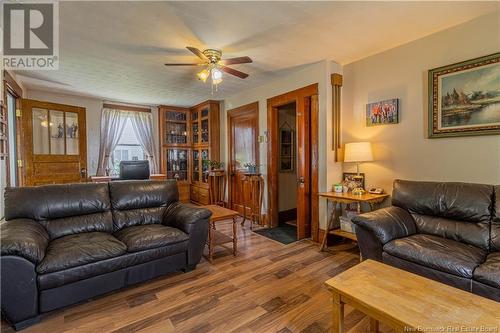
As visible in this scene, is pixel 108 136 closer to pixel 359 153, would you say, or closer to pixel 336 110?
pixel 336 110

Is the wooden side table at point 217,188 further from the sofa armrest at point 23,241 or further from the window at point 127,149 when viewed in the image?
the sofa armrest at point 23,241

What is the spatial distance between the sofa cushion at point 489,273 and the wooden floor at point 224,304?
2.52 ft

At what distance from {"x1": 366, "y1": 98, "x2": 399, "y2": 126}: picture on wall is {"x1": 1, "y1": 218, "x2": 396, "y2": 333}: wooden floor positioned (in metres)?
1.82

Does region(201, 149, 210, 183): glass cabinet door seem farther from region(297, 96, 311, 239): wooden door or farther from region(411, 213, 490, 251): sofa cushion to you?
region(411, 213, 490, 251): sofa cushion

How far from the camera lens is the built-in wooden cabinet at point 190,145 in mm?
5562

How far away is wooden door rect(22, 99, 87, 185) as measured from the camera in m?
4.00

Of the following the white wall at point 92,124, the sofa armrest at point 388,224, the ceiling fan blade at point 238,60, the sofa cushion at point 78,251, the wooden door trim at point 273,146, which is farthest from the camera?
the white wall at point 92,124

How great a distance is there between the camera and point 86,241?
2.24 meters

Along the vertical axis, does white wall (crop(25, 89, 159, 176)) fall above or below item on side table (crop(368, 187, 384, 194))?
above

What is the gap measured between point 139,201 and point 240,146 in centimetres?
254

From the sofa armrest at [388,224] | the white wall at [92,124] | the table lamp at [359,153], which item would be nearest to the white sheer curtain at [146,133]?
the white wall at [92,124]

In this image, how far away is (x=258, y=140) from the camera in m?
4.56

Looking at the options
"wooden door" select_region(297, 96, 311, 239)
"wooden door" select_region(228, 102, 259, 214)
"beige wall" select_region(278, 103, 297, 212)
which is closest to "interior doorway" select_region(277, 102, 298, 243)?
"beige wall" select_region(278, 103, 297, 212)

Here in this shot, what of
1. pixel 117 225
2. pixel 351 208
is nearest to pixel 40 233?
pixel 117 225
